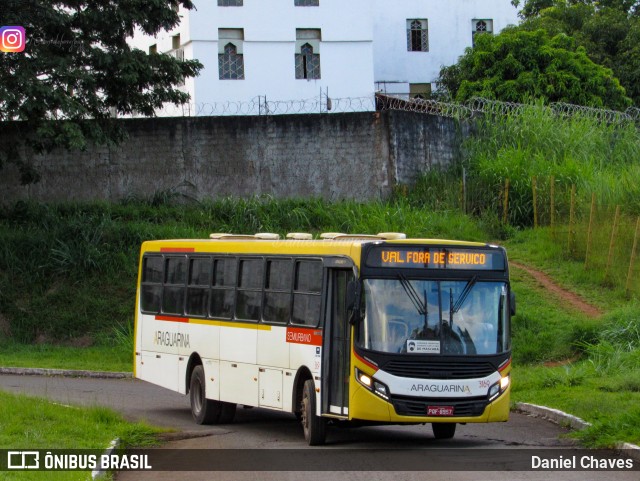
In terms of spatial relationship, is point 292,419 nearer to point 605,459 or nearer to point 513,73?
point 605,459

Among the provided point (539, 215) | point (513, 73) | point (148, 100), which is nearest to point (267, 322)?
point (148, 100)

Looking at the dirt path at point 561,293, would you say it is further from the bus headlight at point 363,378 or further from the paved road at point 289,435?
the bus headlight at point 363,378

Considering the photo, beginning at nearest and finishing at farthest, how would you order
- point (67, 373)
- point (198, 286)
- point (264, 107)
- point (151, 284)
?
point (198, 286) → point (151, 284) → point (67, 373) → point (264, 107)

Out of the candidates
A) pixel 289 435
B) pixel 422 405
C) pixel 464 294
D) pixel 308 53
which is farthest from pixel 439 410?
pixel 308 53

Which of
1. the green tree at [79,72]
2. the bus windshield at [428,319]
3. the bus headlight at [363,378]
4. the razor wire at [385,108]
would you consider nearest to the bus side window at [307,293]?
the bus windshield at [428,319]

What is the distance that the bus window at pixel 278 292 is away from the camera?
1549cm

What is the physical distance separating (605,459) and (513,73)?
34350mm

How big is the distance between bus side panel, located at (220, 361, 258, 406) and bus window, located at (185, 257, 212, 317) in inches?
45.2

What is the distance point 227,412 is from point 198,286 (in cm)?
198

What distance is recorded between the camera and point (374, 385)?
13633 mm

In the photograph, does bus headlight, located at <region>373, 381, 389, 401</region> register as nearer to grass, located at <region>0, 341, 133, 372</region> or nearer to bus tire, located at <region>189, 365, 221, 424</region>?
bus tire, located at <region>189, 365, 221, 424</region>

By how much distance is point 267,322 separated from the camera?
15852mm

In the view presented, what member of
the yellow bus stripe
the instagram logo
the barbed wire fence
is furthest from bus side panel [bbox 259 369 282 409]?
the barbed wire fence

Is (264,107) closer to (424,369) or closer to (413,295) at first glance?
(413,295)
